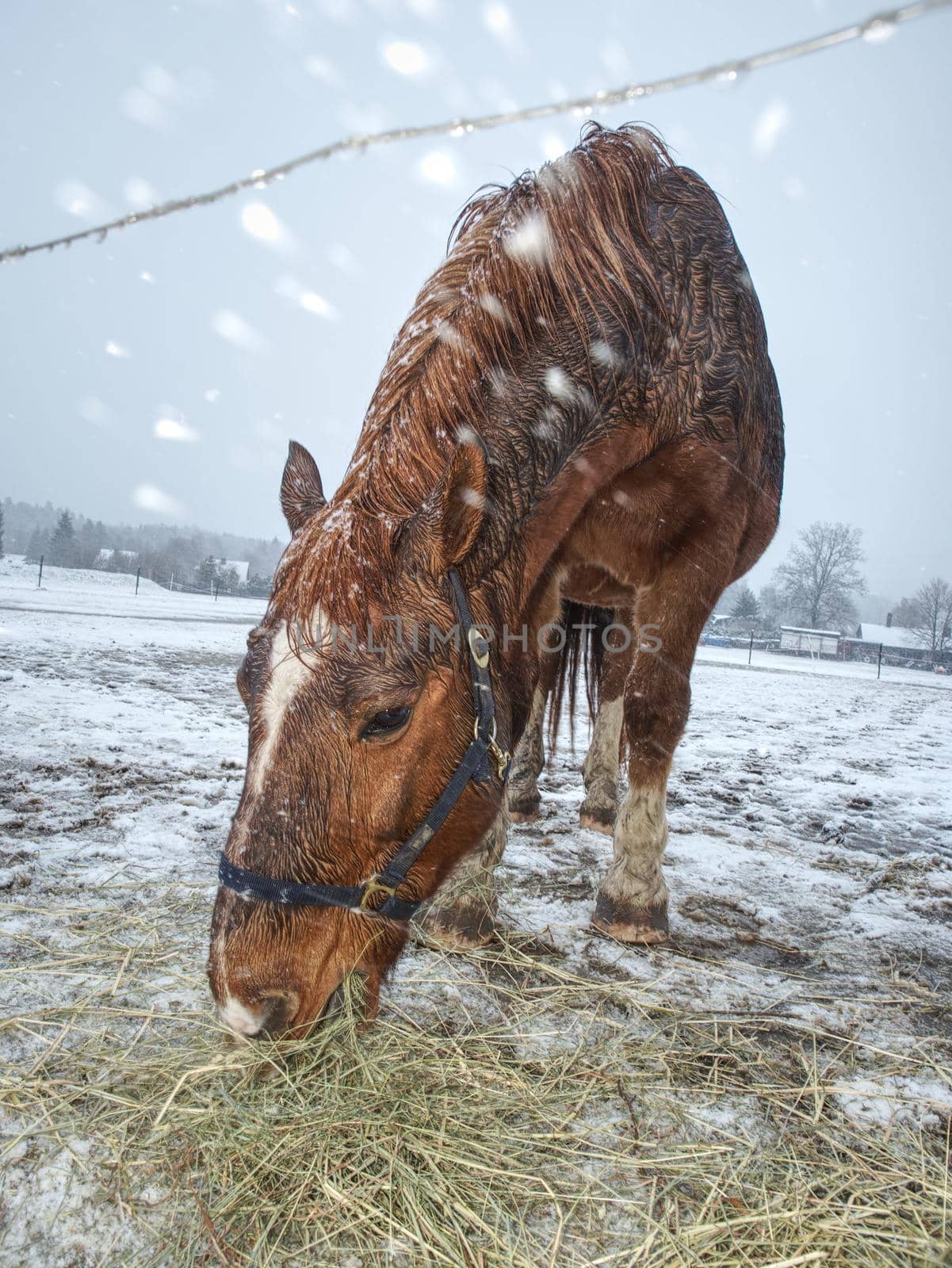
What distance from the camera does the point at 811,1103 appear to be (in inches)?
67.6

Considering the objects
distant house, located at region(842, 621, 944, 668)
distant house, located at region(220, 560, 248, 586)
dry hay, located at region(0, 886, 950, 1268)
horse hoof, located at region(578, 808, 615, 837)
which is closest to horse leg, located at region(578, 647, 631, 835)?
horse hoof, located at region(578, 808, 615, 837)

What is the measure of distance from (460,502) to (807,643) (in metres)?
41.6

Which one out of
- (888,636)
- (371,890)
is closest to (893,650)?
(888,636)

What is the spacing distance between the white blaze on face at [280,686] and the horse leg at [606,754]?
2.64 m

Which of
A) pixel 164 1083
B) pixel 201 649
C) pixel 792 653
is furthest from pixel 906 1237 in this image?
pixel 792 653

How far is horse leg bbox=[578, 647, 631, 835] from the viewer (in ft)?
12.8

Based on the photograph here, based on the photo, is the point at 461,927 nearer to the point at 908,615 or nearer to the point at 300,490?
the point at 300,490

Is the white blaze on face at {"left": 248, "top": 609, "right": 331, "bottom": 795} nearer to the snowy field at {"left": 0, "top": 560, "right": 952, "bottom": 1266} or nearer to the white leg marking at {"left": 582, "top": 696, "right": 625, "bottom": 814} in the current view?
the snowy field at {"left": 0, "top": 560, "right": 952, "bottom": 1266}

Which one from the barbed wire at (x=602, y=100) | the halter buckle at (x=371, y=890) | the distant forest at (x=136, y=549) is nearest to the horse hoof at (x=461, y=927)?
the halter buckle at (x=371, y=890)

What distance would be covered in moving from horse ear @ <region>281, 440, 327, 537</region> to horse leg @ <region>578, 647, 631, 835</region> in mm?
2288

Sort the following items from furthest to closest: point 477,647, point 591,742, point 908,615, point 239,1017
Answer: point 908,615 → point 591,742 → point 477,647 → point 239,1017

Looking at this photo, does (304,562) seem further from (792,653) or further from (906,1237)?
(792,653)

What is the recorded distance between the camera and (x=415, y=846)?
64.8 inches

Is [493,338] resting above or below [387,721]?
above
